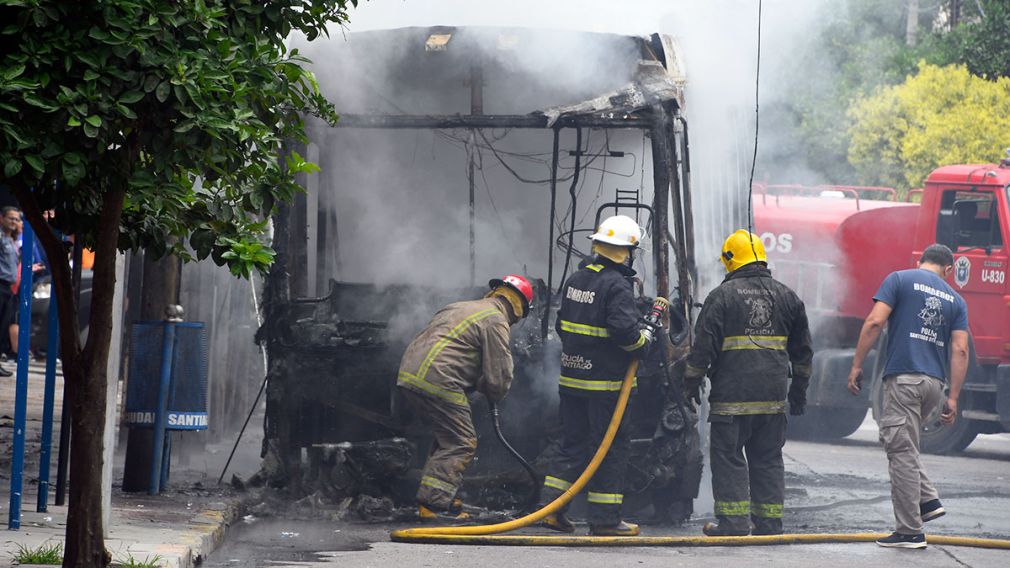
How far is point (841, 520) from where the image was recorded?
8.42 m

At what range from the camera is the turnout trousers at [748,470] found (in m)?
7.57

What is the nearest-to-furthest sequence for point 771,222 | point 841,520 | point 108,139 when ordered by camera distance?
point 108,139 → point 841,520 → point 771,222

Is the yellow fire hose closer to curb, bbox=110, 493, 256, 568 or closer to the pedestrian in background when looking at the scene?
curb, bbox=110, 493, 256, 568

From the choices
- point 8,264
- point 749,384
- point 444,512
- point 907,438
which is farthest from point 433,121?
point 8,264

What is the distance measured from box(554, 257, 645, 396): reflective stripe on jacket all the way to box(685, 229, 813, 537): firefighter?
44 centimetres

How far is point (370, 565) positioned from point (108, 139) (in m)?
2.65

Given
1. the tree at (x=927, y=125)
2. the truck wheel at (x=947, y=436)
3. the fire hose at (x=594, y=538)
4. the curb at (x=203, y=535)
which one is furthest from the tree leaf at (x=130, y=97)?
the tree at (x=927, y=125)

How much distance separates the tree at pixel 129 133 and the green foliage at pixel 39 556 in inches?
17.5

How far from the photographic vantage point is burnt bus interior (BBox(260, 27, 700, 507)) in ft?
26.8

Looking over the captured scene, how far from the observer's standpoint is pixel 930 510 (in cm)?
753

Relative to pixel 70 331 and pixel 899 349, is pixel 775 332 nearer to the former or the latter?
pixel 899 349

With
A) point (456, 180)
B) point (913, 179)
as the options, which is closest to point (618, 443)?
point (456, 180)

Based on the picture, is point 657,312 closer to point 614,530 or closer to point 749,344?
point 749,344

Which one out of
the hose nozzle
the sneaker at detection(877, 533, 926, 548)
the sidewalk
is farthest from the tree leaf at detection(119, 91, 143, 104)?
Answer: the sneaker at detection(877, 533, 926, 548)
